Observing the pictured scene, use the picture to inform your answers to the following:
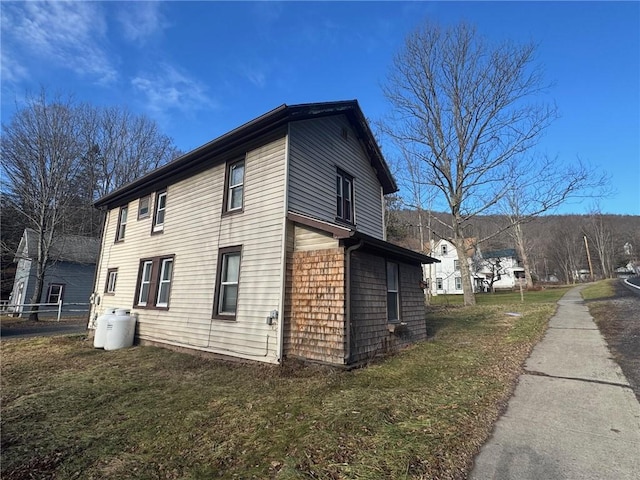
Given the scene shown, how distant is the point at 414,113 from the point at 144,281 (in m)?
18.5

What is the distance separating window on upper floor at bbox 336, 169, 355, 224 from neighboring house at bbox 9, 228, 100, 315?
76.9 ft

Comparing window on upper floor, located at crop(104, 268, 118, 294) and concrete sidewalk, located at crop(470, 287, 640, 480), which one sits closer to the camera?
concrete sidewalk, located at crop(470, 287, 640, 480)

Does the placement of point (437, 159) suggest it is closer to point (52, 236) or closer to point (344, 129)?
point (344, 129)

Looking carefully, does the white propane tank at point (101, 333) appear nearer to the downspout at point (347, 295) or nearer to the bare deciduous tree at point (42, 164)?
the downspout at point (347, 295)

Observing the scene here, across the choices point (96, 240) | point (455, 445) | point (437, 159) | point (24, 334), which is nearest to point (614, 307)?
point (437, 159)

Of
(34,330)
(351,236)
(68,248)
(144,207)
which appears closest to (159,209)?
(144,207)

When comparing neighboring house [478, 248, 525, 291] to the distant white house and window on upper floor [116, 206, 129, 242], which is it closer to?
the distant white house

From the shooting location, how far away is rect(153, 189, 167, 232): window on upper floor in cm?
1204

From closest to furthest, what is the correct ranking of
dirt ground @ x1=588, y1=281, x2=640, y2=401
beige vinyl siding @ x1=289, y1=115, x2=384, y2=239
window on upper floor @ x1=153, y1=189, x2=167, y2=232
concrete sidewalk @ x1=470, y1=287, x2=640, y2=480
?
concrete sidewalk @ x1=470, y1=287, x2=640, y2=480 → dirt ground @ x1=588, y1=281, x2=640, y2=401 → beige vinyl siding @ x1=289, y1=115, x2=384, y2=239 → window on upper floor @ x1=153, y1=189, x2=167, y2=232

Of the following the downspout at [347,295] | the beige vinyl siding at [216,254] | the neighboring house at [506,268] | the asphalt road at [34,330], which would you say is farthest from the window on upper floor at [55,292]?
the neighboring house at [506,268]

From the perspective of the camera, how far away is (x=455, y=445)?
11.6 feet

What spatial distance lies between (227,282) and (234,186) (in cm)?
283

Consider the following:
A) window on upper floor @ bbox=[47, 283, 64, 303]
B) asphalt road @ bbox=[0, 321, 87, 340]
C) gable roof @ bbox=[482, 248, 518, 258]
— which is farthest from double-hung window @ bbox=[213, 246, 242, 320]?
gable roof @ bbox=[482, 248, 518, 258]

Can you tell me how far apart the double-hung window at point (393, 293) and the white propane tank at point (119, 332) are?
8.83 metres
